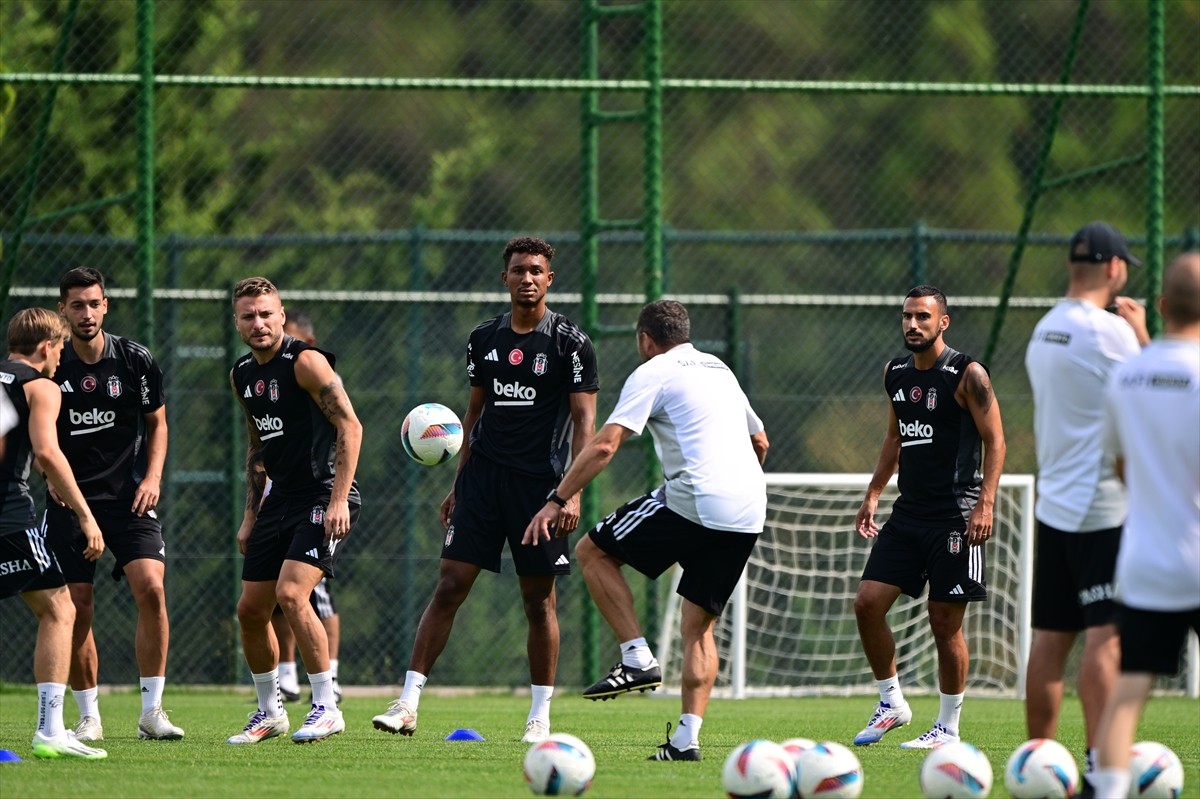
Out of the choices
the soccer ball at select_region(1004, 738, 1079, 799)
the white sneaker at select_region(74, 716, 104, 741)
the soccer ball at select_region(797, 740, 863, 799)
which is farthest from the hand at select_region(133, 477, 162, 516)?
the soccer ball at select_region(1004, 738, 1079, 799)

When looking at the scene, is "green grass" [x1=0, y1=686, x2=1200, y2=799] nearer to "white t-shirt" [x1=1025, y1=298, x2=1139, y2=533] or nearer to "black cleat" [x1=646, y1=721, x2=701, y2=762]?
"black cleat" [x1=646, y1=721, x2=701, y2=762]

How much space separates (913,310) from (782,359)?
5035 millimetres

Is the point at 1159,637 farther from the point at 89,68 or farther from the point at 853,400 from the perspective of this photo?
the point at 89,68

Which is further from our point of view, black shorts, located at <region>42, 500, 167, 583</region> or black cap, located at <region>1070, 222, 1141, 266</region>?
black shorts, located at <region>42, 500, 167, 583</region>

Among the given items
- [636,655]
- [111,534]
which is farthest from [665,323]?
[111,534]

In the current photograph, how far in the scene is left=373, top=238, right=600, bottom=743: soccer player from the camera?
350 inches

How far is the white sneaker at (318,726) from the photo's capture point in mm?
8547

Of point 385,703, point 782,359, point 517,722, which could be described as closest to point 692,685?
point 517,722

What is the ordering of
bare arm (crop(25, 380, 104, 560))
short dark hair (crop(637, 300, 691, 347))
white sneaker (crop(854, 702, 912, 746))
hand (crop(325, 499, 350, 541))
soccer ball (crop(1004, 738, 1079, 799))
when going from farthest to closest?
white sneaker (crop(854, 702, 912, 746)) → hand (crop(325, 499, 350, 541)) → short dark hair (crop(637, 300, 691, 347)) → bare arm (crop(25, 380, 104, 560)) → soccer ball (crop(1004, 738, 1079, 799))

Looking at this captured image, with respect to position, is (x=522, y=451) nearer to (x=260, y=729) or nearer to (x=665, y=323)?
(x=665, y=323)

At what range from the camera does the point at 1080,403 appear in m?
6.46

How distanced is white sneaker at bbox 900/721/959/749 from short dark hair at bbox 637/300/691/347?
7.78 ft

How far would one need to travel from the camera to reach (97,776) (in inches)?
282

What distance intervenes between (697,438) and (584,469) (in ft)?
1.75
